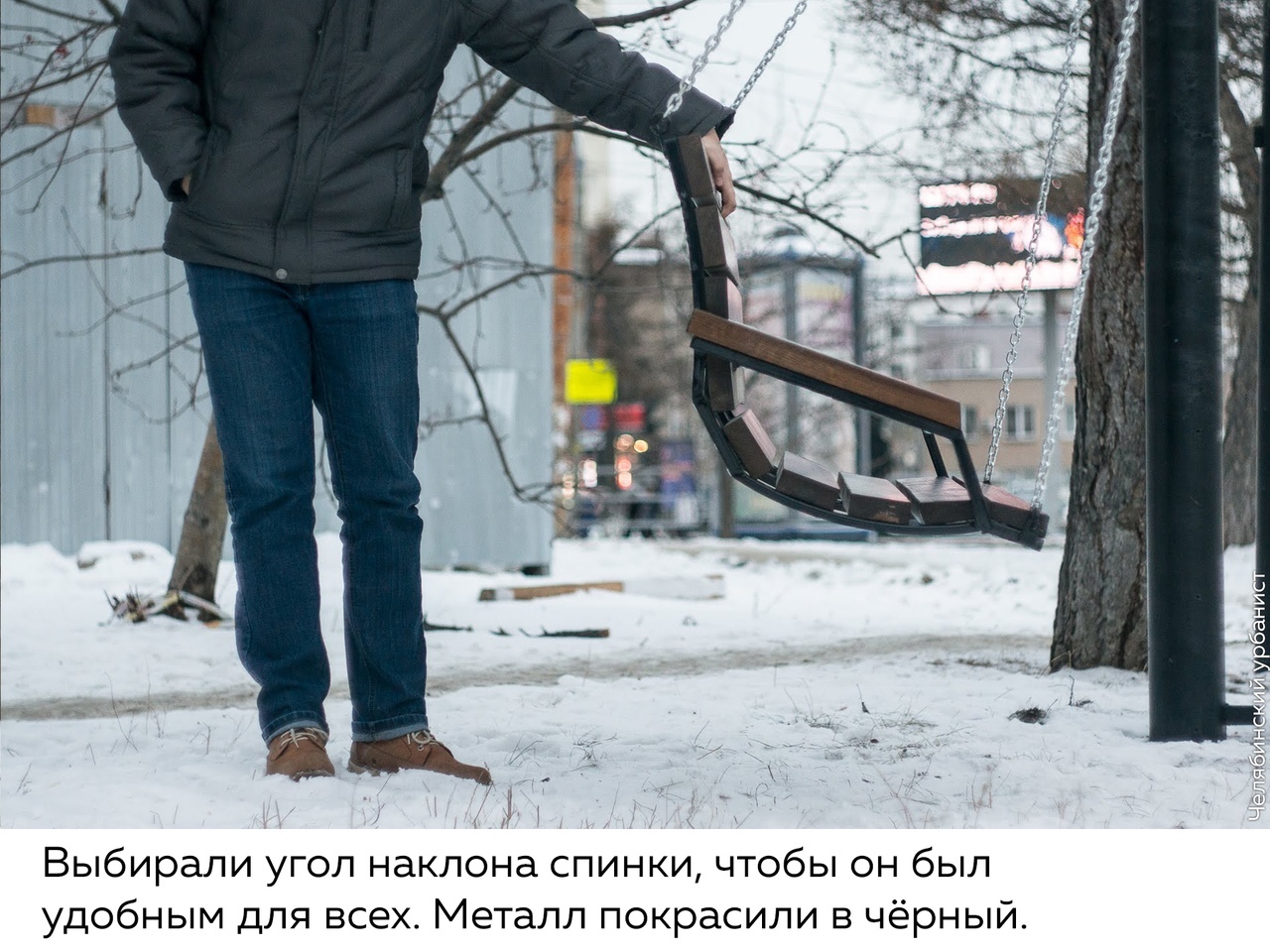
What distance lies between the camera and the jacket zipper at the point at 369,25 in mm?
2467

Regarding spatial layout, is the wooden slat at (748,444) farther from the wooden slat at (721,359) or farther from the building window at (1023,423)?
the building window at (1023,423)

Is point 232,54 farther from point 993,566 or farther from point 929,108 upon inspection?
point 993,566

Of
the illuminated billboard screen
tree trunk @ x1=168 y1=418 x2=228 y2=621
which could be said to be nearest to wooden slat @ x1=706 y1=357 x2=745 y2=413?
the illuminated billboard screen

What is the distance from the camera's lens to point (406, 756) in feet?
8.41

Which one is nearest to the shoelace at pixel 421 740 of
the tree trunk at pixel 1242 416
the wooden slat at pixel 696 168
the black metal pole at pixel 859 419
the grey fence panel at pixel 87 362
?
the wooden slat at pixel 696 168

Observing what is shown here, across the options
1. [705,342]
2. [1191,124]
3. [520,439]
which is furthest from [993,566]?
[705,342]

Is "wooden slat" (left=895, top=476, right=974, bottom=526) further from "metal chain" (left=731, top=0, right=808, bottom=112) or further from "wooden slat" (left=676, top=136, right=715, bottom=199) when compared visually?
"metal chain" (left=731, top=0, right=808, bottom=112)

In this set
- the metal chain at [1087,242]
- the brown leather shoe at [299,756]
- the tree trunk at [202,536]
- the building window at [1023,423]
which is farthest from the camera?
the building window at [1023,423]

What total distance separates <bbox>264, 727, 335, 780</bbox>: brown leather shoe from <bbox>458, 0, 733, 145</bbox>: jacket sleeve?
1290 millimetres

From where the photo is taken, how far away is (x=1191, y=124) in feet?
9.64

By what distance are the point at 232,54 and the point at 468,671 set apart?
2751mm

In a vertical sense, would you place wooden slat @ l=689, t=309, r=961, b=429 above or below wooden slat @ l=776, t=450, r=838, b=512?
above

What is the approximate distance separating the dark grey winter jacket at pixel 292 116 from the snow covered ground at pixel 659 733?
3.25ft

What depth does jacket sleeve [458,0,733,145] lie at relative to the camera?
253 centimetres
